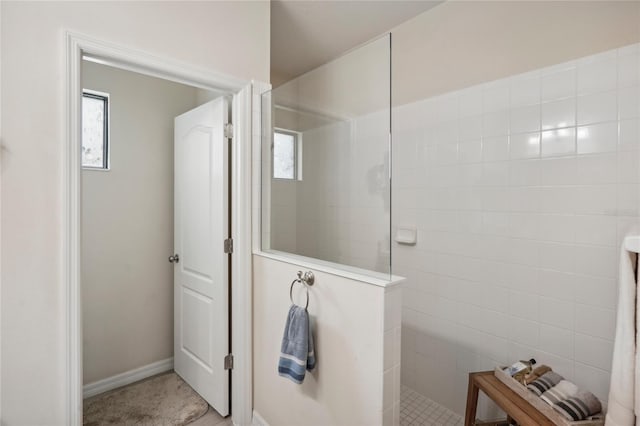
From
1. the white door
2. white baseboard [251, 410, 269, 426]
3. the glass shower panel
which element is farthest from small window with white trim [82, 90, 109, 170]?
white baseboard [251, 410, 269, 426]

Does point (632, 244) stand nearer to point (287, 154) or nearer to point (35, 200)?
point (287, 154)

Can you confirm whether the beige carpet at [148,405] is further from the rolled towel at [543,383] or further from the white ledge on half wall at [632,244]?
the white ledge on half wall at [632,244]

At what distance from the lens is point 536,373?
1.55 m

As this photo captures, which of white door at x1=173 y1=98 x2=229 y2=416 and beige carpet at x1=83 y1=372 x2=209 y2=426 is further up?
white door at x1=173 y1=98 x2=229 y2=416

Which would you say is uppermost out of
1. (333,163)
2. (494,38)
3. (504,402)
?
(494,38)

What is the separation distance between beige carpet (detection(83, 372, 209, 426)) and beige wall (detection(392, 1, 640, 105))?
101 inches

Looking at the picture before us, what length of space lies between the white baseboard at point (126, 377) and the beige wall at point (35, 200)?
3.74ft

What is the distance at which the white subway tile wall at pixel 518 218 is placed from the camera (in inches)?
60.0

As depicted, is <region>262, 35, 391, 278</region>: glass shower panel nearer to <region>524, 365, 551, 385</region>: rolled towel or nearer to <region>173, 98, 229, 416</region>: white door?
<region>173, 98, 229, 416</region>: white door

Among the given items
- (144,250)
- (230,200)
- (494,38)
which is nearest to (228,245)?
(230,200)

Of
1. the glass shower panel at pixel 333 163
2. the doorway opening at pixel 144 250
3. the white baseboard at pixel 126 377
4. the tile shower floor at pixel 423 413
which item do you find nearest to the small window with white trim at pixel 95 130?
the doorway opening at pixel 144 250

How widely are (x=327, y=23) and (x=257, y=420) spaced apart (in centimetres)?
267

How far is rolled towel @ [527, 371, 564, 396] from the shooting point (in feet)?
4.70

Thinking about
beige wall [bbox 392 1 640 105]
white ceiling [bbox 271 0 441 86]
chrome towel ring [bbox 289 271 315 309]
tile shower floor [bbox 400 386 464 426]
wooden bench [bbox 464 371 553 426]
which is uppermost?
white ceiling [bbox 271 0 441 86]
